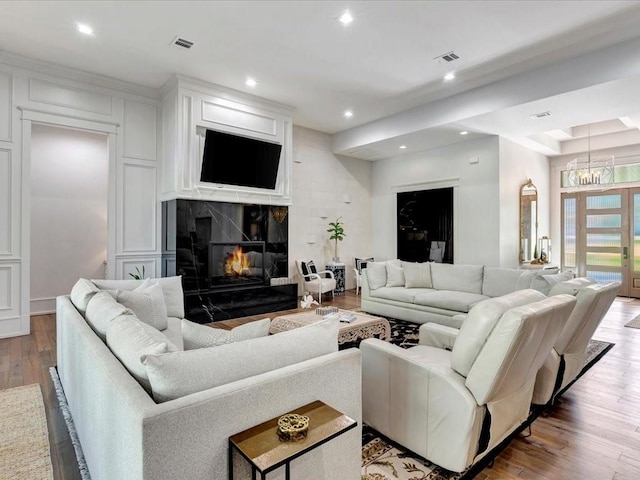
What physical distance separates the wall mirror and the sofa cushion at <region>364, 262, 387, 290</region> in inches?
118

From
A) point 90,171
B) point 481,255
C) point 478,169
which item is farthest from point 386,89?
point 90,171

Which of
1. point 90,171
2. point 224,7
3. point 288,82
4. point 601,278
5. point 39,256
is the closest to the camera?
point 224,7

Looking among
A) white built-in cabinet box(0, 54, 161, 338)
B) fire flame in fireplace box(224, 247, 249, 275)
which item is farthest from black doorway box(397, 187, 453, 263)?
white built-in cabinet box(0, 54, 161, 338)

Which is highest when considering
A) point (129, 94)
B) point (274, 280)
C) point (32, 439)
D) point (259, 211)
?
point (129, 94)

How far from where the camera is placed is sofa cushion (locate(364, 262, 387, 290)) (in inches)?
219

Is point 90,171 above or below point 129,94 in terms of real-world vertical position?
below

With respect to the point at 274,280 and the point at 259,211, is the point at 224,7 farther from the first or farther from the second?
the point at 274,280

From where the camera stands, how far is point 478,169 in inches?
255

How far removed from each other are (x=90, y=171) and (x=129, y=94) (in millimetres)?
1851

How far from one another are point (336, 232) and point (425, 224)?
1876 mm

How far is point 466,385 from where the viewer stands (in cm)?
180

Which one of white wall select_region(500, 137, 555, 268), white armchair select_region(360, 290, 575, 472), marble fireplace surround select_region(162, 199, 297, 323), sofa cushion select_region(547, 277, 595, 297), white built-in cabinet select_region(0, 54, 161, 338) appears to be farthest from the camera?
white wall select_region(500, 137, 555, 268)

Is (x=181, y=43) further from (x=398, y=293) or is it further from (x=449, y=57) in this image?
(x=398, y=293)

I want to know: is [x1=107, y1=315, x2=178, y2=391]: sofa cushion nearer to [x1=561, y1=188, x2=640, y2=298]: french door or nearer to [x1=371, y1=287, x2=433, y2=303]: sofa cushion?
[x1=371, y1=287, x2=433, y2=303]: sofa cushion
